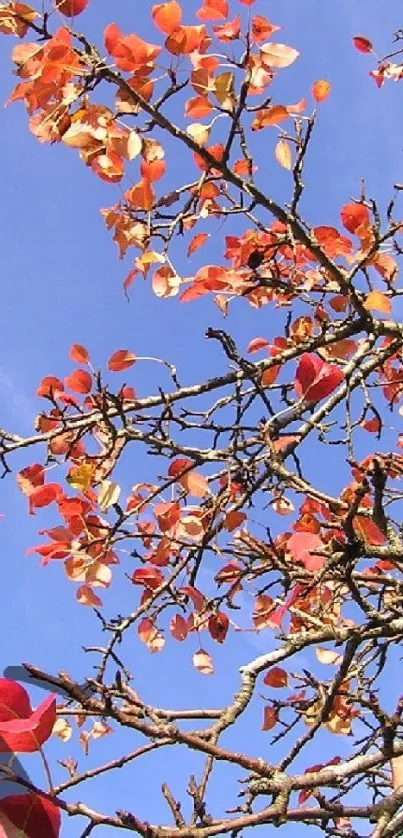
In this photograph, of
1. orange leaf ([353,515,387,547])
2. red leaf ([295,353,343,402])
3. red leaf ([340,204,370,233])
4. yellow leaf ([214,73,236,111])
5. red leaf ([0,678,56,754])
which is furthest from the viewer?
red leaf ([340,204,370,233])

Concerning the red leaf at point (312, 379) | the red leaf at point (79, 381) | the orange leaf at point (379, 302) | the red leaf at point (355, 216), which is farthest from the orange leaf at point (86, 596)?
the red leaf at point (355, 216)

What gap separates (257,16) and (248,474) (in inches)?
60.0

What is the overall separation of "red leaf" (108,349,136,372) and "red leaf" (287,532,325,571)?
131 cm

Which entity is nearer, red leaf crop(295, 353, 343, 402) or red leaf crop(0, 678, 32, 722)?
red leaf crop(0, 678, 32, 722)

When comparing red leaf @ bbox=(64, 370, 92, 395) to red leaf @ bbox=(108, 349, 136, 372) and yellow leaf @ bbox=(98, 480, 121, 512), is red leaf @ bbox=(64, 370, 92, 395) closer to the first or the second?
red leaf @ bbox=(108, 349, 136, 372)

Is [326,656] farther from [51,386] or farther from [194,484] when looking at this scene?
[51,386]

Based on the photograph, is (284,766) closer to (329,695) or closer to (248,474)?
(329,695)

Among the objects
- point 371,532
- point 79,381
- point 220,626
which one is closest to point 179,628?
point 220,626

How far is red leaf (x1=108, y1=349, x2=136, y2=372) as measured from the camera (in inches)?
112

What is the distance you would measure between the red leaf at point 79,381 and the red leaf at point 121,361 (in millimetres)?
93

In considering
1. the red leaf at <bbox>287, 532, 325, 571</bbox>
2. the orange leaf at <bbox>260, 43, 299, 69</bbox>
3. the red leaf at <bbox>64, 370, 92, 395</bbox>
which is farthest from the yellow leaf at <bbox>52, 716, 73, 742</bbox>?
the orange leaf at <bbox>260, 43, 299, 69</bbox>

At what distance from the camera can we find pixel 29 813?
938mm

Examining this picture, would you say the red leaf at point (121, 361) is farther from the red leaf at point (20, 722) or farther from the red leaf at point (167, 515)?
the red leaf at point (20, 722)

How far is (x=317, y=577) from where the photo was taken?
1.44 metres
